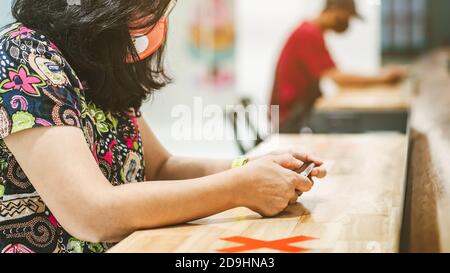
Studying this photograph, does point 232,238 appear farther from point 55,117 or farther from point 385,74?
point 385,74

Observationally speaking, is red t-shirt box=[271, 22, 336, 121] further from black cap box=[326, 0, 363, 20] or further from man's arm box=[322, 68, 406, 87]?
man's arm box=[322, 68, 406, 87]

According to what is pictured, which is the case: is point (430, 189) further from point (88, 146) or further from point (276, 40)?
point (276, 40)

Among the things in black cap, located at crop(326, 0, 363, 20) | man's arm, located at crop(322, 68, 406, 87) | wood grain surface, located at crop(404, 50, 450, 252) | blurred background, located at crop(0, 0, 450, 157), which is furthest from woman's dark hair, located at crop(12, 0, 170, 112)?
blurred background, located at crop(0, 0, 450, 157)

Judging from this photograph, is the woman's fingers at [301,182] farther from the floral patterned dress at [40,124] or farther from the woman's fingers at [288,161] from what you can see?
the floral patterned dress at [40,124]

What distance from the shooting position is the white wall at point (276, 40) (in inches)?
263

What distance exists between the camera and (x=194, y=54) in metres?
7.50

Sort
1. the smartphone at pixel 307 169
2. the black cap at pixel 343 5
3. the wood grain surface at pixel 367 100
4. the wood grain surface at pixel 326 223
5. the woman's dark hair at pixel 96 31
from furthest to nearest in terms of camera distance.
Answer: the black cap at pixel 343 5, the wood grain surface at pixel 367 100, the smartphone at pixel 307 169, the woman's dark hair at pixel 96 31, the wood grain surface at pixel 326 223

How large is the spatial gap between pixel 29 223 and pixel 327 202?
543 millimetres

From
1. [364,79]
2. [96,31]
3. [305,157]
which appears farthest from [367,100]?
[96,31]

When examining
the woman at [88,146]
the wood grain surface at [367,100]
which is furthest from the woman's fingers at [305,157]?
the wood grain surface at [367,100]

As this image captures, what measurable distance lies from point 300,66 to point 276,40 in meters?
3.01

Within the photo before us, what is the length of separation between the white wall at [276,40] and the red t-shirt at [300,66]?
227cm

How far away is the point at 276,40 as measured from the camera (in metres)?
7.11

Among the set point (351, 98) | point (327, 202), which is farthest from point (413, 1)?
point (327, 202)
